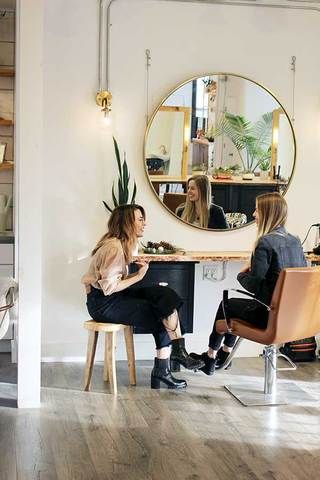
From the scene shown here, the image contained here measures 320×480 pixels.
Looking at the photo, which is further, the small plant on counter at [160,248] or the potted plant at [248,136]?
the potted plant at [248,136]

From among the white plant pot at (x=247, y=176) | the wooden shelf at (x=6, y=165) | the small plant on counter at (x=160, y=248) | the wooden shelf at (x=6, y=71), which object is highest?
the wooden shelf at (x=6, y=71)

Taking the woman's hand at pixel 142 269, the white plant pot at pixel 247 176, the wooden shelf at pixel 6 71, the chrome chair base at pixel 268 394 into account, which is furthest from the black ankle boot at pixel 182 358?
the wooden shelf at pixel 6 71

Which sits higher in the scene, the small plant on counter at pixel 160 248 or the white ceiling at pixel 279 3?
the white ceiling at pixel 279 3

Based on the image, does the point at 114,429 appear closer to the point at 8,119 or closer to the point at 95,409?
the point at 95,409

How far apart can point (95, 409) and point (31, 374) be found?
41 cm

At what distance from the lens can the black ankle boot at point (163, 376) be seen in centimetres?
480

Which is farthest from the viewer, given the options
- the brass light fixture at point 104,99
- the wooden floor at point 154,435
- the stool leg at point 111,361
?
the brass light fixture at point 104,99

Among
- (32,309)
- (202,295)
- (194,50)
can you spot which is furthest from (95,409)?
(194,50)

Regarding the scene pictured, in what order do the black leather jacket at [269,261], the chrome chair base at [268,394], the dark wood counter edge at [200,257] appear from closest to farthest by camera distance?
the black leather jacket at [269,261]
the chrome chair base at [268,394]
the dark wood counter edge at [200,257]

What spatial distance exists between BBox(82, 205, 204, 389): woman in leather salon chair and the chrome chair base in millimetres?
361

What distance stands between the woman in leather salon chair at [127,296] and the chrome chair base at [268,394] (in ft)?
1.18

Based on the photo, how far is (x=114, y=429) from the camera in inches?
159

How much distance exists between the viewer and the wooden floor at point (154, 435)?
3492 mm

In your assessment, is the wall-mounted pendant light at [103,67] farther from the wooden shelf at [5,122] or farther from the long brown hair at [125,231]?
the long brown hair at [125,231]
